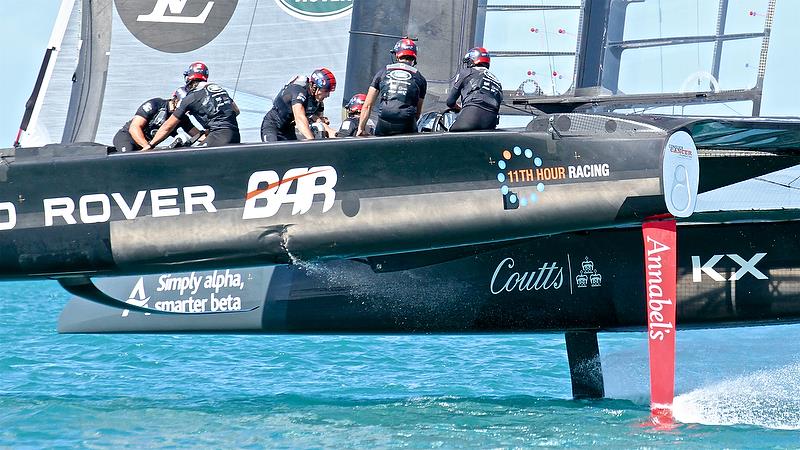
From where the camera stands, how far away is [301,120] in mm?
6441

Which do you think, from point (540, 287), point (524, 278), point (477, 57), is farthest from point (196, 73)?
point (540, 287)

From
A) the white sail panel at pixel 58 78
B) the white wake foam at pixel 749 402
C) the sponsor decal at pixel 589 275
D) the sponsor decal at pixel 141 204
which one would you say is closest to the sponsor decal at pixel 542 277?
the sponsor decal at pixel 589 275

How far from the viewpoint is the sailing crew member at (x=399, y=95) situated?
5.98 metres

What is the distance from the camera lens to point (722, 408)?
6.51 metres

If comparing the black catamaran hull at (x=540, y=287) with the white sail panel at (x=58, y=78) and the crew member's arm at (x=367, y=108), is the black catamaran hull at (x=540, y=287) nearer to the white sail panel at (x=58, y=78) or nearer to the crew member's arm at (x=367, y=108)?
the crew member's arm at (x=367, y=108)

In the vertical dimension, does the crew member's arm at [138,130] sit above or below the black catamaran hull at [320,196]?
above

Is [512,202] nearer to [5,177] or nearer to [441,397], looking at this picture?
[441,397]

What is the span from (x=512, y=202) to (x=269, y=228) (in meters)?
1.27

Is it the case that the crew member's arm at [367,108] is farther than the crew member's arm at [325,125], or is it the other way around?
the crew member's arm at [325,125]

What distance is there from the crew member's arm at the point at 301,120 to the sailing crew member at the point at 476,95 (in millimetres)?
823

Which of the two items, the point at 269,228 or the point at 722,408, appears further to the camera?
the point at 722,408

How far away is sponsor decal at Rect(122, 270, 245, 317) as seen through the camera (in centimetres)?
732


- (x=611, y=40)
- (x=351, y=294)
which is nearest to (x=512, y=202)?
(x=351, y=294)

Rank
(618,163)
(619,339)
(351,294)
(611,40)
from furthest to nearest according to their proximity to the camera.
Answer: (619,339)
(611,40)
(351,294)
(618,163)
